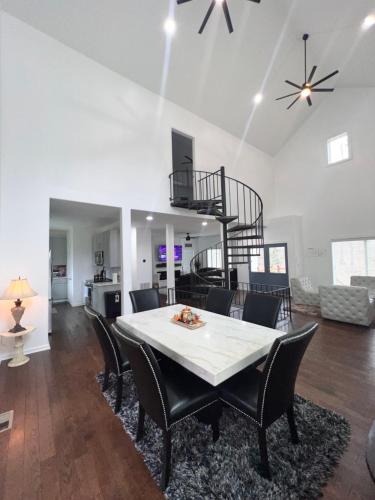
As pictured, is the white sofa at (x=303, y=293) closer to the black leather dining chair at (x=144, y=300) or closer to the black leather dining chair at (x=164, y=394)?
the black leather dining chair at (x=144, y=300)

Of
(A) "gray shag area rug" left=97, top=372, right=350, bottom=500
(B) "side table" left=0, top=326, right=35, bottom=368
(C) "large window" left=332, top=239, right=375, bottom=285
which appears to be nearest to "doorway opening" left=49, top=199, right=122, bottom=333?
(B) "side table" left=0, top=326, right=35, bottom=368

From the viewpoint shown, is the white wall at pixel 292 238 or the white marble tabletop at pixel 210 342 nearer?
the white marble tabletop at pixel 210 342

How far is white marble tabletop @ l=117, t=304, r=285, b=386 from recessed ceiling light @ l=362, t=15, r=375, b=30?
6119 mm

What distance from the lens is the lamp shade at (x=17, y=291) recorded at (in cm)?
298

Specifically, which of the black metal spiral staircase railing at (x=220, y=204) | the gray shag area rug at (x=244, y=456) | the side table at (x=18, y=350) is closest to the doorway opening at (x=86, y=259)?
the side table at (x=18, y=350)

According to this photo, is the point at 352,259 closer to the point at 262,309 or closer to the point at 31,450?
the point at 262,309

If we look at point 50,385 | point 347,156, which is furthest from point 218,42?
point 50,385

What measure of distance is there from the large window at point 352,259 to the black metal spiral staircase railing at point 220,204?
2.33 metres

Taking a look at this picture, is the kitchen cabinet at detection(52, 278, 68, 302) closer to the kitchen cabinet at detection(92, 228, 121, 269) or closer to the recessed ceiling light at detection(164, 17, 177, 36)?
the kitchen cabinet at detection(92, 228, 121, 269)

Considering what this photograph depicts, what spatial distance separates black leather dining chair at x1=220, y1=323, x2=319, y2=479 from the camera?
→ 129 centimetres

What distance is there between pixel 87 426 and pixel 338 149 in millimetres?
8579

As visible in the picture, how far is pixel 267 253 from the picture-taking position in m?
8.05

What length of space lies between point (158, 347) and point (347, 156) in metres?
7.55

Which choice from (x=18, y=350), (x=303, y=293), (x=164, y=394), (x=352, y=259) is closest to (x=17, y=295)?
(x=18, y=350)
